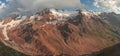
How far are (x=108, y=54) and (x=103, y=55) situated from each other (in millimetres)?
6142

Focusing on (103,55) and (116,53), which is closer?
(116,53)

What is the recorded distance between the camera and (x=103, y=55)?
178000mm

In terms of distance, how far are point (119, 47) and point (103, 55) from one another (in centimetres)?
1139

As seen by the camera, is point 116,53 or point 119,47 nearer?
point 116,53

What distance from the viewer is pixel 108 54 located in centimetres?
17238

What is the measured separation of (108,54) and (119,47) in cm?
1095

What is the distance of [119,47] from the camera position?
178750 millimetres

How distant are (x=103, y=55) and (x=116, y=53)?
15.4 m

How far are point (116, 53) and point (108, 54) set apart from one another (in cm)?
929
